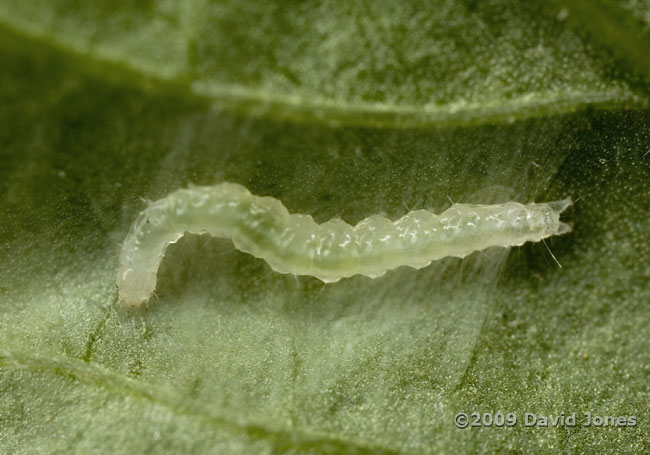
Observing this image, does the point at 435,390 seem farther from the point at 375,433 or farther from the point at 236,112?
the point at 236,112

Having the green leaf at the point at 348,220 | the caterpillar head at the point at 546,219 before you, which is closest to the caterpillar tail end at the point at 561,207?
the caterpillar head at the point at 546,219

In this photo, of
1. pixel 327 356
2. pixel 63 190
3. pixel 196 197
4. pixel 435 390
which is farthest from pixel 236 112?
pixel 435 390

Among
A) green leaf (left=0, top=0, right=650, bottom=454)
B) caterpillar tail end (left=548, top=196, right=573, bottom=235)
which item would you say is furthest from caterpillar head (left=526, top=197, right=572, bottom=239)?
green leaf (left=0, top=0, right=650, bottom=454)

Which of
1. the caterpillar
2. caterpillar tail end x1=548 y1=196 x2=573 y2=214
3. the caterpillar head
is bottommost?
the caterpillar

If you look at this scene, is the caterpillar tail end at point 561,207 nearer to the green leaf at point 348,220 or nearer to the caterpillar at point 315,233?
the caterpillar at point 315,233

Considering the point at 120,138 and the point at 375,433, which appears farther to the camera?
the point at 375,433

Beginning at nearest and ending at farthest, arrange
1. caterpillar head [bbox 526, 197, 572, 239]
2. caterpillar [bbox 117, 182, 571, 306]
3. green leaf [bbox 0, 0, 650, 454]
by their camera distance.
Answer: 1. green leaf [bbox 0, 0, 650, 454]
2. caterpillar [bbox 117, 182, 571, 306]
3. caterpillar head [bbox 526, 197, 572, 239]

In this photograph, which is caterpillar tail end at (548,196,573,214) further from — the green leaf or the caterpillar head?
the green leaf
